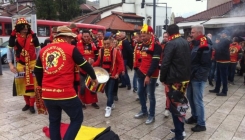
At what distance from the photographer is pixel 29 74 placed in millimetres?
4910

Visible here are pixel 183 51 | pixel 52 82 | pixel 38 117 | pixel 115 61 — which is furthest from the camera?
pixel 115 61

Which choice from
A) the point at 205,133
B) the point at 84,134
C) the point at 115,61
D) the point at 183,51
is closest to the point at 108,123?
the point at 84,134

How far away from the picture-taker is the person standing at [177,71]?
131 inches

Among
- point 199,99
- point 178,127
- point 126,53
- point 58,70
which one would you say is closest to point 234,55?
point 126,53

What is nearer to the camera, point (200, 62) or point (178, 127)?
point (178, 127)

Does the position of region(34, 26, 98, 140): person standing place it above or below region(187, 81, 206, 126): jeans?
above

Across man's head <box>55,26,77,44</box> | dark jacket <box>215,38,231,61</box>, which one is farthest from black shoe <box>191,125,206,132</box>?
dark jacket <box>215,38,231,61</box>

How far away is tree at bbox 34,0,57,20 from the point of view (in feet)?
90.7

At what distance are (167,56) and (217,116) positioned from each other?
2.38m

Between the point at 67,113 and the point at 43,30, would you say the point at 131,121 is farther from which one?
the point at 43,30

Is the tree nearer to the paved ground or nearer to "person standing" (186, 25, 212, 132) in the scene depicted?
the paved ground

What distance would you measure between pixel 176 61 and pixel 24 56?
11.0 feet

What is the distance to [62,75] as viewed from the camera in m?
2.70

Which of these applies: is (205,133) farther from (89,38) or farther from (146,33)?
(89,38)
